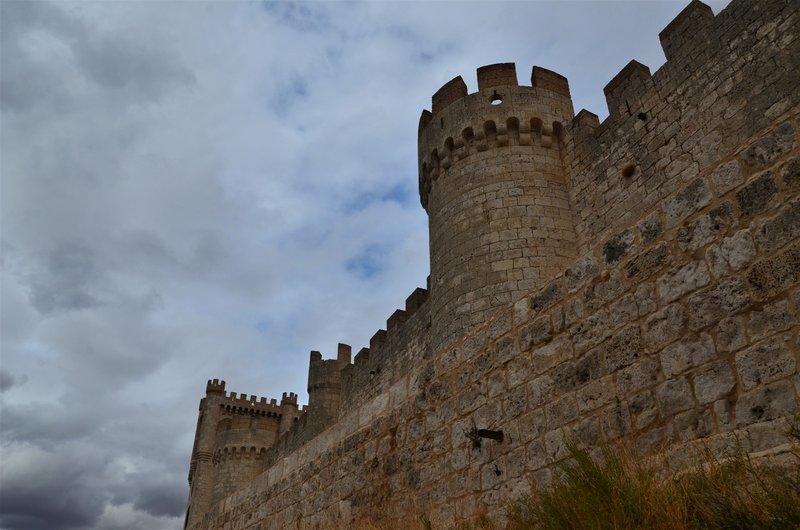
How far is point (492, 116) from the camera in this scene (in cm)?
1078

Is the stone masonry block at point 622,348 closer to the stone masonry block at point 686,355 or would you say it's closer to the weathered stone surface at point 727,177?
the stone masonry block at point 686,355

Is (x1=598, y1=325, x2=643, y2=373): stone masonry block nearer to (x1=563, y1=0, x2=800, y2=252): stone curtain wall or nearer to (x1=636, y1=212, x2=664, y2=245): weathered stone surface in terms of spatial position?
(x1=636, y1=212, x2=664, y2=245): weathered stone surface

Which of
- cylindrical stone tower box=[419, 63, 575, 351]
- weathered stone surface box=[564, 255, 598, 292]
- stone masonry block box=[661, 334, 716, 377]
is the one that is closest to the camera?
stone masonry block box=[661, 334, 716, 377]

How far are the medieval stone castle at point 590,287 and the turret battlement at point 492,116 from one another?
38mm

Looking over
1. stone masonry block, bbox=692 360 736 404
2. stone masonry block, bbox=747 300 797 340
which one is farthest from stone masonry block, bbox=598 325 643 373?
stone masonry block, bbox=747 300 797 340

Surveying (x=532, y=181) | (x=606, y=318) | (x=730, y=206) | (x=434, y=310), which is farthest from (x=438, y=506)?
(x=532, y=181)

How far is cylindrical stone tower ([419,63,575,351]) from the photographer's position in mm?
9414

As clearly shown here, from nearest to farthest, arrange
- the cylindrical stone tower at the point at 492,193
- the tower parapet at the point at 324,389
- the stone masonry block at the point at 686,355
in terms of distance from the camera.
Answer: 1. the stone masonry block at the point at 686,355
2. the cylindrical stone tower at the point at 492,193
3. the tower parapet at the point at 324,389

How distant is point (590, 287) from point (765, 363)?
123 cm

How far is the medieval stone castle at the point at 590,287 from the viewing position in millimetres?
2787

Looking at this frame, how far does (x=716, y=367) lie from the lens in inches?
111

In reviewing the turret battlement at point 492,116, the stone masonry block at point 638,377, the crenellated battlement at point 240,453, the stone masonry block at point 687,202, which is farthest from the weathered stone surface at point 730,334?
the crenellated battlement at point 240,453

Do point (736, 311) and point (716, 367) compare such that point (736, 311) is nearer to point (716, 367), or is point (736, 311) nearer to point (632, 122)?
point (716, 367)

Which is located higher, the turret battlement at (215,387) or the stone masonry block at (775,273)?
the turret battlement at (215,387)
